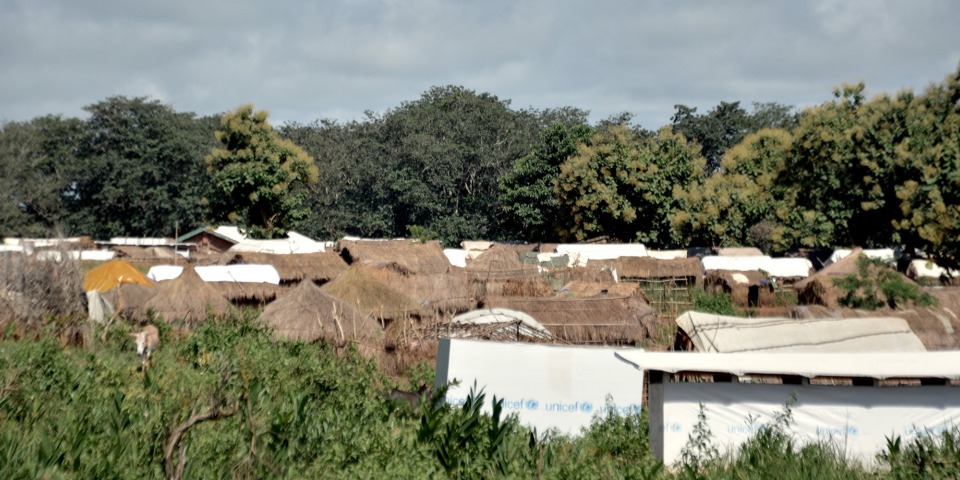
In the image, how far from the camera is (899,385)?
504 inches

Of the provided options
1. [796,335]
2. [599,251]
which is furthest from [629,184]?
[796,335]

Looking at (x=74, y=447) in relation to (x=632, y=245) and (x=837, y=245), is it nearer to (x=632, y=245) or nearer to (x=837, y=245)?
(x=632, y=245)

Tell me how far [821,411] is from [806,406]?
0.21m

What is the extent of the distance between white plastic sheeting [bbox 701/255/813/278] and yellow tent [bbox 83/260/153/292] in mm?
21694

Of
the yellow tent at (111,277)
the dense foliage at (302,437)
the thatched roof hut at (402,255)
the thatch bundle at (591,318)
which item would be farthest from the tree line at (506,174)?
the yellow tent at (111,277)

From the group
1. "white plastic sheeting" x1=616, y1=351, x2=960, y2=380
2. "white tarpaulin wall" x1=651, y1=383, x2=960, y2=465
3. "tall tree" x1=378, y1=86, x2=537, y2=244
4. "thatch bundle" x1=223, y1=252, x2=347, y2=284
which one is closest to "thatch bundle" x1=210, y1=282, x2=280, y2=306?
"thatch bundle" x1=223, y1=252, x2=347, y2=284

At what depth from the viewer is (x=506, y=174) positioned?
56531 millimetres

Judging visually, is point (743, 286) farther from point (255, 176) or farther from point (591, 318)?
point (255, 176)

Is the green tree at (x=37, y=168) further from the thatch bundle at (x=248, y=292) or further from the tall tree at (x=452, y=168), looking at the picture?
the thatch bundle at (x=248, y=292)

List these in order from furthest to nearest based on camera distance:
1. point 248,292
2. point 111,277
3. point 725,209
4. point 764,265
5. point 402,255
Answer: point 725,209 < point 764,265 < point 402,255 < point 111,277 < point 248,292

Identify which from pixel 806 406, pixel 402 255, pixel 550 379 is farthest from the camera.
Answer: pixel 402 255

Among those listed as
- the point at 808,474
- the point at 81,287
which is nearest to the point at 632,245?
the point at 81,287

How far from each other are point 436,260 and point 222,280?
383 inches

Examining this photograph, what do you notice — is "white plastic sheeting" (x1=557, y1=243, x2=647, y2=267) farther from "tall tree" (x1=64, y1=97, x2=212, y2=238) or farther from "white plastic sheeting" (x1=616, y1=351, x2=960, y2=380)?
"tall tree" (x1=64, y1=97, x2=212, y2=238)
